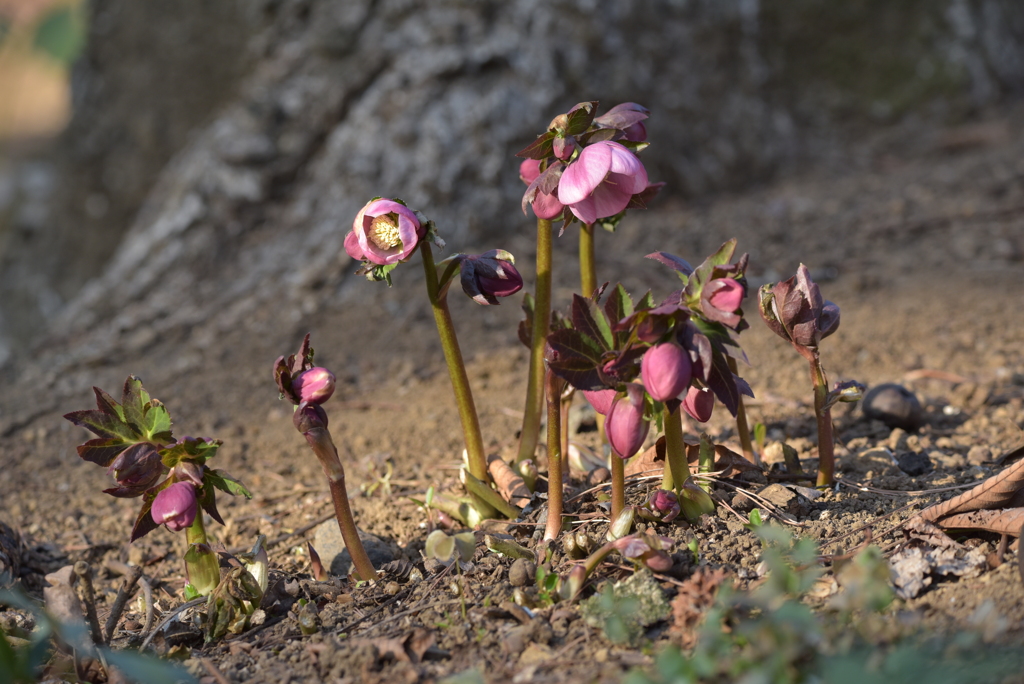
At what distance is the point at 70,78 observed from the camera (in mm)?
4004

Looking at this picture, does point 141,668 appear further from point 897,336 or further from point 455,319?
point 897,336

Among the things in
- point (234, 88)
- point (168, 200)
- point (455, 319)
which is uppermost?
point (234, 88)

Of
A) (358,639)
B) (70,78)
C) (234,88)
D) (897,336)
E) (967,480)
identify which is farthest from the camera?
(70,78)

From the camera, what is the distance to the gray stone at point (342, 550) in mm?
1472

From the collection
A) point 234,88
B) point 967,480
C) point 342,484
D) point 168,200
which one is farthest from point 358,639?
point 234,88

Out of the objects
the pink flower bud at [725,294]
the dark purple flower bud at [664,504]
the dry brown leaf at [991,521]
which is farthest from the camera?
the dark purple flower bud at [664,504]

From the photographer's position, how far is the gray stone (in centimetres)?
147

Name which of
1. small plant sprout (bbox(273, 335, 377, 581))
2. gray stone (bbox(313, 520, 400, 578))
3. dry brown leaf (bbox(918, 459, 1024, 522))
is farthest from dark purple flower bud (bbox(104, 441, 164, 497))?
dry brown leaf (bbox(918, 459, 1024, 522))

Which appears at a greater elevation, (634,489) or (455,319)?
(455,319)

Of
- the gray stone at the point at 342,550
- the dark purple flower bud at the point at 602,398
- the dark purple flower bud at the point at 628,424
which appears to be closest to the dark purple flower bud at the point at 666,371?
the dark purple flower bud at the point at 628,424

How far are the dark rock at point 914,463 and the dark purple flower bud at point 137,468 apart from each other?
1317 mm

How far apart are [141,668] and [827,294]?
6.88ft

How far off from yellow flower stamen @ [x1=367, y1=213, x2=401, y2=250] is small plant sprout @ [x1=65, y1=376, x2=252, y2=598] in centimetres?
40

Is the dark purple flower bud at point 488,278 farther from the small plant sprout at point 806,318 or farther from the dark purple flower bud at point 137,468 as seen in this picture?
Answer: the dark purple flower bud at point 137,468
